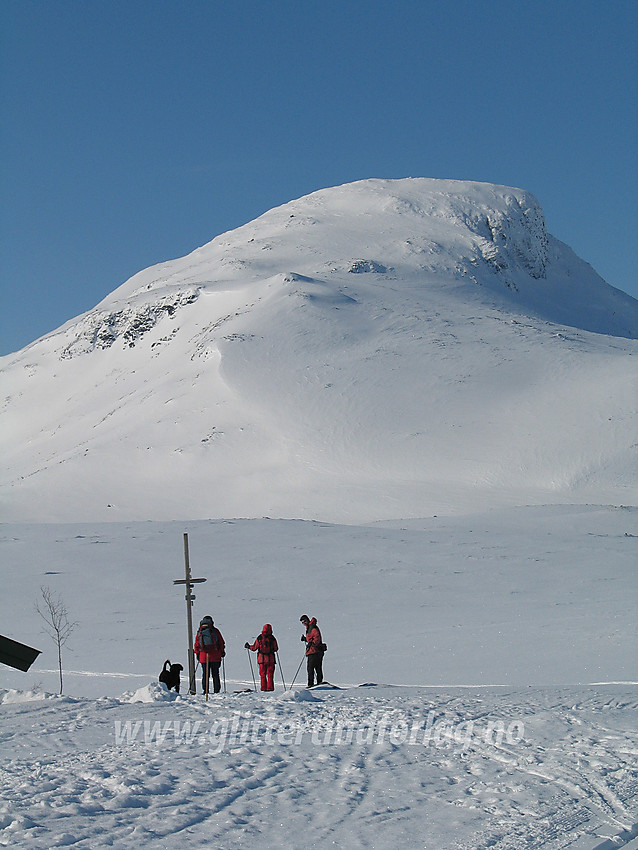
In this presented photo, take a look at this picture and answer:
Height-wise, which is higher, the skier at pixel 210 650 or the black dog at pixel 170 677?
the skier at pixel 210 650

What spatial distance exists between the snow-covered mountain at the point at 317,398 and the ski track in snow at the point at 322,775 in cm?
3772

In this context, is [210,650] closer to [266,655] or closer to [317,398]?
[266,655]

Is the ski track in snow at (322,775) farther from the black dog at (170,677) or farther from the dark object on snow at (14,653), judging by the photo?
the black dog at (170,677)

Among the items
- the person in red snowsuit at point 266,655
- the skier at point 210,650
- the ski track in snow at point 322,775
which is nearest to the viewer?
the ski track in snow at point 322,775

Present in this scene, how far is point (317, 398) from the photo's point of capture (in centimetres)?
6712

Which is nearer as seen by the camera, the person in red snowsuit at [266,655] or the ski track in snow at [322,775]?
the ski track in snow at [322,775]

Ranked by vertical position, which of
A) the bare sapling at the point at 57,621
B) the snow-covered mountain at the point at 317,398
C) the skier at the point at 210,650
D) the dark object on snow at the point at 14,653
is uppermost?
the snow-covered mountain at the point at 317,398

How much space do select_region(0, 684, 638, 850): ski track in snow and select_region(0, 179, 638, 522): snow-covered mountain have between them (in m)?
37.7

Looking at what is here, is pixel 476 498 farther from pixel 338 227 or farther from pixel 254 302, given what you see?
pixel 338 227

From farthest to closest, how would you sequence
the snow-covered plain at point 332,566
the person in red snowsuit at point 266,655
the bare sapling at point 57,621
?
the bare sapling at point 57,621, the person in red snowsuit at point 266,655, the snow-covered plain at point 332,566

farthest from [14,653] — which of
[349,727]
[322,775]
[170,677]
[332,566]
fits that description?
[332,566]

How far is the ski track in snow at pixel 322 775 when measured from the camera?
4.92 meters

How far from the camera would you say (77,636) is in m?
18.6

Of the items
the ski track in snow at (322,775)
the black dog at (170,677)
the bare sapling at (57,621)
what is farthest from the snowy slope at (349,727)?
the black dog at (170,677)
